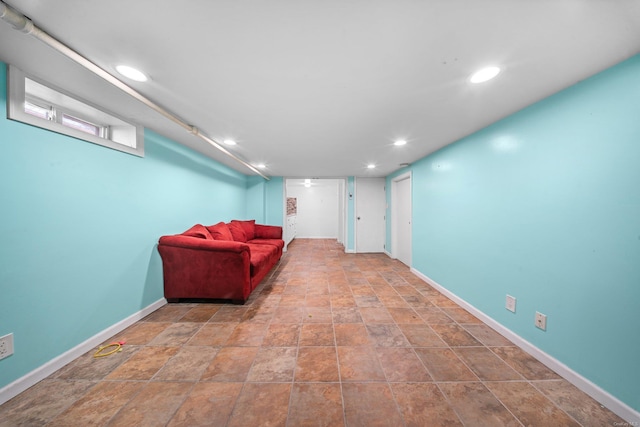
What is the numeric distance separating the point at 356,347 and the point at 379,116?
7.05 feet

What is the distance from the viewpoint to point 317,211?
8.15m

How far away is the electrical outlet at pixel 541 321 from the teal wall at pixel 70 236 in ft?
12.2

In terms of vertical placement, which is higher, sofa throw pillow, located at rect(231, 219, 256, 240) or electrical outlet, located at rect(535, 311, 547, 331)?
sofa throw pillow, located at rect(231, 219, 256, 240)

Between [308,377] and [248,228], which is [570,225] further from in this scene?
[248,228]

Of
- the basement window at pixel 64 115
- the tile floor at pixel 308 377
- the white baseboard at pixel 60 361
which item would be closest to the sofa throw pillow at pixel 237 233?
the tile floor at pixel 308 377

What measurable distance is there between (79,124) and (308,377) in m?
2.91

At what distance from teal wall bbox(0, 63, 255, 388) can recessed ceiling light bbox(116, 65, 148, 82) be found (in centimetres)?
64

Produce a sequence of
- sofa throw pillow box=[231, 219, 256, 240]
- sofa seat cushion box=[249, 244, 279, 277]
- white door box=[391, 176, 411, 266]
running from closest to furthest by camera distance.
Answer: sofa seat cushion box=[249, 244, 279, 277], white door box=[391, 176, 411, 266], sofa throw pillow box=[231, 219, 256, 240]

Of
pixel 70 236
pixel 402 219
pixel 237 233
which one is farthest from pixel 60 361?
pixel 402 219

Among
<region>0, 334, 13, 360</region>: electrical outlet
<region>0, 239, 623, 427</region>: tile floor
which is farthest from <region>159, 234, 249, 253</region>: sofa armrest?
<region>0, 334, 13, 360</region>: electrical outlet

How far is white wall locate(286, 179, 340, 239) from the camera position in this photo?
320 inches

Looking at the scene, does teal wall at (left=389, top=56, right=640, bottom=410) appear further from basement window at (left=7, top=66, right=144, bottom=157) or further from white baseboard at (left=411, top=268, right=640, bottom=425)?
basement window at (left=7, top=66, right=144, bottom=157)

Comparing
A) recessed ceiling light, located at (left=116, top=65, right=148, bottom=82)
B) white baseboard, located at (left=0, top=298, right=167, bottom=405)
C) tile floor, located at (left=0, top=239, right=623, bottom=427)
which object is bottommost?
tile floor, located at (left=0, top=239, right=623, bottom=427)

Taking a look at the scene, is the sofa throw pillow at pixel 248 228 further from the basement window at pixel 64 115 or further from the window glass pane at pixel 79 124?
the window glass pane at pixel 79 124
